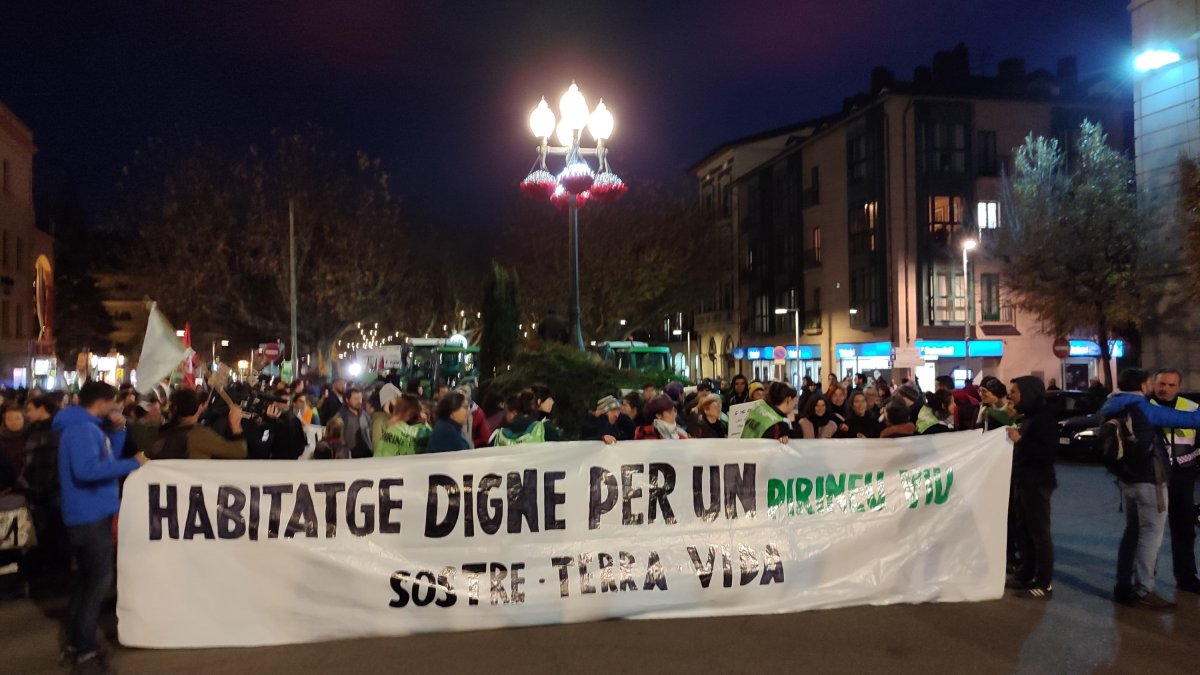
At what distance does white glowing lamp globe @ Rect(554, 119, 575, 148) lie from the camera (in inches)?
632

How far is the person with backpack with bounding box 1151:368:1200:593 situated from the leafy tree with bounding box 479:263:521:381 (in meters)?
14.2

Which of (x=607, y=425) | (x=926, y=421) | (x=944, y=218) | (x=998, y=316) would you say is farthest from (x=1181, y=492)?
(x=998, y=316)

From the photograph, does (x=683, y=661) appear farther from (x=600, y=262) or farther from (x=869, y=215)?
(x=869, y=215)

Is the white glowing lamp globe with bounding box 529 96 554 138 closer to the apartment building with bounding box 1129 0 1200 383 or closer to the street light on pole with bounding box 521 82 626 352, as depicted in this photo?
the street light on pole with bounding box 521 82 626 352

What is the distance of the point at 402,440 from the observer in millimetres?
7828

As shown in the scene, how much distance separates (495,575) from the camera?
6551 millimetres

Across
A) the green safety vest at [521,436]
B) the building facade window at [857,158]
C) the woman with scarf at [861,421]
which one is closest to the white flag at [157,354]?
the green safety vest at [521,436]

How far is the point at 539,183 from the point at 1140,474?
10388 millimetres

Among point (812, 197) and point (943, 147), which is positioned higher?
point (943, 147)

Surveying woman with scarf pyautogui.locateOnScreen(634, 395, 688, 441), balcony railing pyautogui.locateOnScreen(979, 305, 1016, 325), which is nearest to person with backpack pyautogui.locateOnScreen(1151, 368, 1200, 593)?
woman with scarf pyautogui.locateOnScreen(634, 395, 688, 441)

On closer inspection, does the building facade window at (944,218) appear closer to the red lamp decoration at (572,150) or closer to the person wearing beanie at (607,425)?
the red lamp decoration at (572,150)

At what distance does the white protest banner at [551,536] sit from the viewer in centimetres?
632

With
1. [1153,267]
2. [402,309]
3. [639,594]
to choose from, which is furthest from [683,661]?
[402,309]

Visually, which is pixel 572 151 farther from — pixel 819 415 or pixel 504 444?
pixel 504 444
